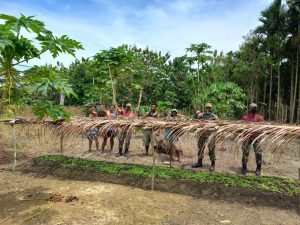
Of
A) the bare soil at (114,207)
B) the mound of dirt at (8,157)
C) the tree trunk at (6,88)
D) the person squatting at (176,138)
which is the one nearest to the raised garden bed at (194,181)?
the bare soil at (114,207)

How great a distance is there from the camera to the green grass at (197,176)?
7043 mm

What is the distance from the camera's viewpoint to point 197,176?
25.5 ft

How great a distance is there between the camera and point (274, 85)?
94.8 ft

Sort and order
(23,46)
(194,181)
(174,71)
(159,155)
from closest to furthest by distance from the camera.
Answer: (23,46) → (194,181) → (159,155) → (174,71)

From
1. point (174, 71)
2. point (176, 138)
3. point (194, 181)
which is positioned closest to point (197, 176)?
point (194, 181)

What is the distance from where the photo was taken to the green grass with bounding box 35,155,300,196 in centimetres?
704

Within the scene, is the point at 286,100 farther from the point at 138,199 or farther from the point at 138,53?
the point at 138,199

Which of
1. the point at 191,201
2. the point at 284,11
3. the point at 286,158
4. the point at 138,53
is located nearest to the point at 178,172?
the point at 191,201

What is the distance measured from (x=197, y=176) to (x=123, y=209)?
2218 millimetres

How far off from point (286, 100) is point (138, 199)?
79.9 ft

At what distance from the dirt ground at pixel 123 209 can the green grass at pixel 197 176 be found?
71 centimetres

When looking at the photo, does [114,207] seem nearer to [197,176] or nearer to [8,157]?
[197,176]

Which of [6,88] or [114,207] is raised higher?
[6,88]

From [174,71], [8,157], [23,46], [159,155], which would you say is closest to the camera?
[23,46]
